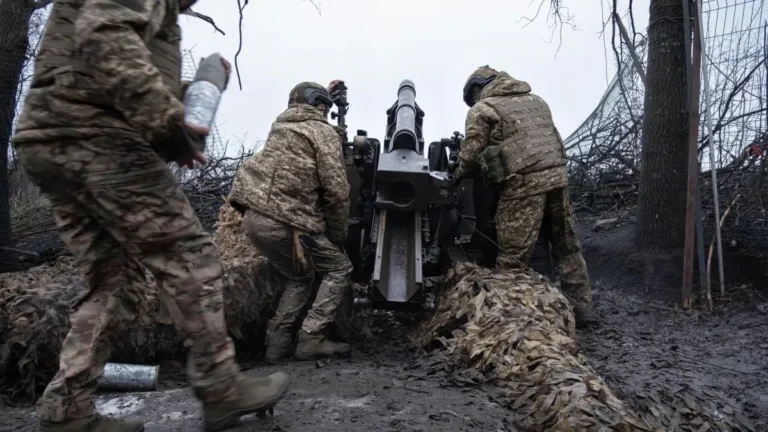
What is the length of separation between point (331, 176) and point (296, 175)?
0.84 feet

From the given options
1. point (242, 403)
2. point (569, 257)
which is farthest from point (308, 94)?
point (242, 403)

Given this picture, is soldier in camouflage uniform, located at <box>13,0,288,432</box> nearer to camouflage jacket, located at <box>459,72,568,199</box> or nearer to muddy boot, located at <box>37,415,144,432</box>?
muddy boot, located at <box>37,415,144,432</box>

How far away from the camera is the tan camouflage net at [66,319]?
14.0 ft

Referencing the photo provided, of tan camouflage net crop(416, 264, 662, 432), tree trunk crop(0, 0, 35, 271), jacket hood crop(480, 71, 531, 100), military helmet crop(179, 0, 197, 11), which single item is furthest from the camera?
tree trunk crop(0, 0, 35, 271)

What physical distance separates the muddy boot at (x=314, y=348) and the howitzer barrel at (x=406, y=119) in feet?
6.39

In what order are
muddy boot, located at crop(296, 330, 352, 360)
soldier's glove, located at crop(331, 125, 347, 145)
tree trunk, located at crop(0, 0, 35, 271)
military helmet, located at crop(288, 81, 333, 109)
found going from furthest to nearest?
tree trunk, located at crop(0, 0, 35, 271)
soldier's glove, located at crop(331, 125, 347, 145)
military helmet, located at crop(288, 81, 333, 109)
muddy boot, located at crop(296, 330, 352, 360)

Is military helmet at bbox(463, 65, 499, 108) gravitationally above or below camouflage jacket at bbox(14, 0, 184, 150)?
above

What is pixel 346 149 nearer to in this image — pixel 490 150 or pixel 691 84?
pixel 490 150

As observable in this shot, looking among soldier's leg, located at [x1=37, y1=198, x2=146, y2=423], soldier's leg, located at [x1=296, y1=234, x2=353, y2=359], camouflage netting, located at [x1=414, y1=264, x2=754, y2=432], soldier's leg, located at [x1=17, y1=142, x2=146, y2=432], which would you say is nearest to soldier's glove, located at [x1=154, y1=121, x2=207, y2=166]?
soldier's leg, located at [x1=17, y1=142, x2=146, y2=432]

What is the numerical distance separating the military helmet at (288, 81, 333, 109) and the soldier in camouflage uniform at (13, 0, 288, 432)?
2.43 m

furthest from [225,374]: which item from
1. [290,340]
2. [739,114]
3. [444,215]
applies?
[739,114]

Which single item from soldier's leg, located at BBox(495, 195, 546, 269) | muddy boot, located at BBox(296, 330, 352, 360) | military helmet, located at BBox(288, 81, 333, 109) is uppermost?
military helmet, located at BBox(288, 81, 333, 109)

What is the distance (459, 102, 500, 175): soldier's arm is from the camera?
19.2 ft

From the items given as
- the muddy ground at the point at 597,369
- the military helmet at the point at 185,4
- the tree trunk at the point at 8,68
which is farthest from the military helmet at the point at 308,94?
the tree trunk at the point at 8,68
